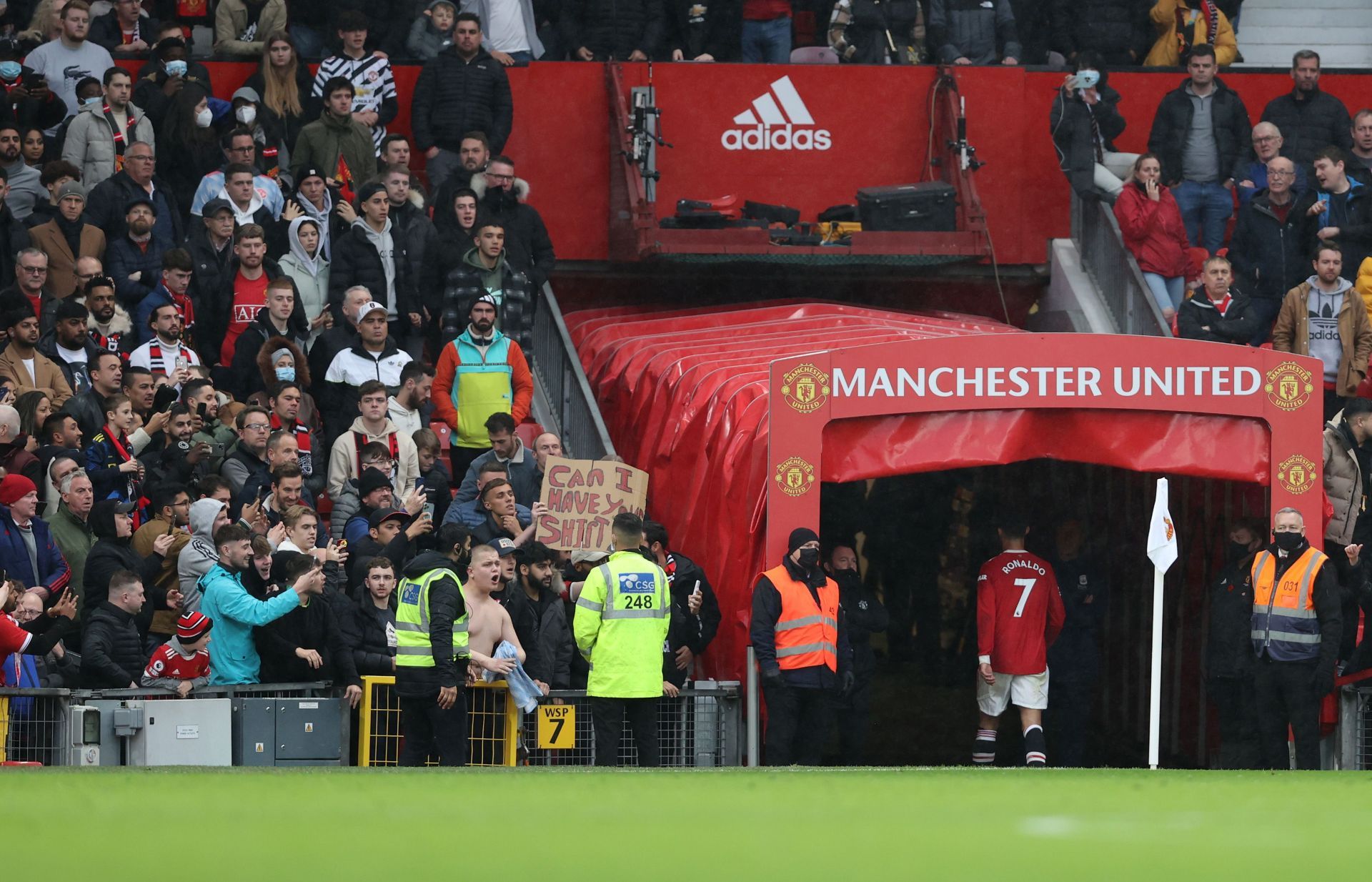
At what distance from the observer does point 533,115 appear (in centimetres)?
1838

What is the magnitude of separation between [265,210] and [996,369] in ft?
18.6

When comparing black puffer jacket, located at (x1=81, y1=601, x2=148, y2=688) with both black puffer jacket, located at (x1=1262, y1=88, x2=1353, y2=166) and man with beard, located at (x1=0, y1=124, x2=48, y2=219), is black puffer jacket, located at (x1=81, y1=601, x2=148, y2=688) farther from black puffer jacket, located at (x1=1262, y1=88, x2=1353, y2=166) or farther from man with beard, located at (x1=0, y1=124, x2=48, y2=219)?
black puffer jacket, located at (x1=1262, y1=88, x2=1353, y2=166)

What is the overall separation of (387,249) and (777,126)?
14.5 ft

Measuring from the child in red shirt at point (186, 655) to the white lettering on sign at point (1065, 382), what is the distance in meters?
4.04

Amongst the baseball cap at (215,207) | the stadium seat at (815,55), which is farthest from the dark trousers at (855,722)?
the stadium seat at (815,55)

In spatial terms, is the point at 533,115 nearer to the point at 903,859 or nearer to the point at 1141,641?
the point at 1141,641

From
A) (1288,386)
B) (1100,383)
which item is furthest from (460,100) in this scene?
(1288,386)

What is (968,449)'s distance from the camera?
12.7m

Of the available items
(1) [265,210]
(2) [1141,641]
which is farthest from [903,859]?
(1) [265,210]

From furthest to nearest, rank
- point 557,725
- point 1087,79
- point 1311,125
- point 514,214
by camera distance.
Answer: point 1311,125 < point 1087,79 < point 514,214 < point 557,725

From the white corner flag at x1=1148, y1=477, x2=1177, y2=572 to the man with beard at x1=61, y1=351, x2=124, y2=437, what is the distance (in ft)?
20.4

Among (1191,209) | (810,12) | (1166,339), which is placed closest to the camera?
(1166,339)

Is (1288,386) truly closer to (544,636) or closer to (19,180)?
(544,636)

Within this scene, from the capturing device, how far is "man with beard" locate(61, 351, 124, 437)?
13062mm
